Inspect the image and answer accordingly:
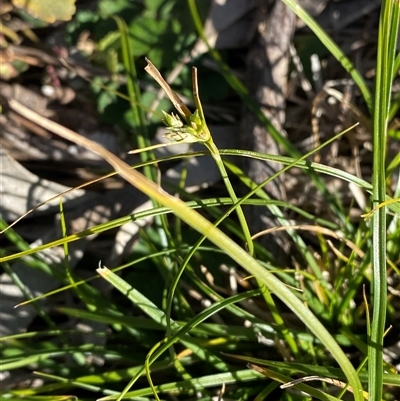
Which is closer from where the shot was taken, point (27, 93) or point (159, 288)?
point (159, 288)

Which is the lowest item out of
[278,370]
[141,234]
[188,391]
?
[188,391]

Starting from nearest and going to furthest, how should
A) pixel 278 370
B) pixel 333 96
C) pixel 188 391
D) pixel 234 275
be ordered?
pixel 278 370
pixel 188 391
pixel 234 275
pixel 333 96

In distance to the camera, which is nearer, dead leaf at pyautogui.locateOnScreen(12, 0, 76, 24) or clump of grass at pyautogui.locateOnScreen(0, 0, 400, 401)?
clump of grass at pyautogui.locateOnScreen(0, 0, 400, 401)

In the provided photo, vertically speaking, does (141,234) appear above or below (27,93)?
below

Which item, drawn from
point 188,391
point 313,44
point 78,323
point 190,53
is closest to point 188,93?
point 190,53

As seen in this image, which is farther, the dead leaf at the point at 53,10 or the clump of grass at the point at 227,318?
the dead leaf at the point at 53,10

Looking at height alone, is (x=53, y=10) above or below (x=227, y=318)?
above

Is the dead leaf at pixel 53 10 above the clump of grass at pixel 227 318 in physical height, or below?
above

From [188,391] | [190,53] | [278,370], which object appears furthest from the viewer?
[190,53]

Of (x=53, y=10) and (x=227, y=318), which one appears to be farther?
(x=53, y=10)

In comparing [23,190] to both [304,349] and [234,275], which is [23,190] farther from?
[304,349]

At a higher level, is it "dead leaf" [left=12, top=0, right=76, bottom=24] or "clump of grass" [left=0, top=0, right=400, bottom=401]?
"dead leaf" [left=12, top=0, right=76, bottom=24]
